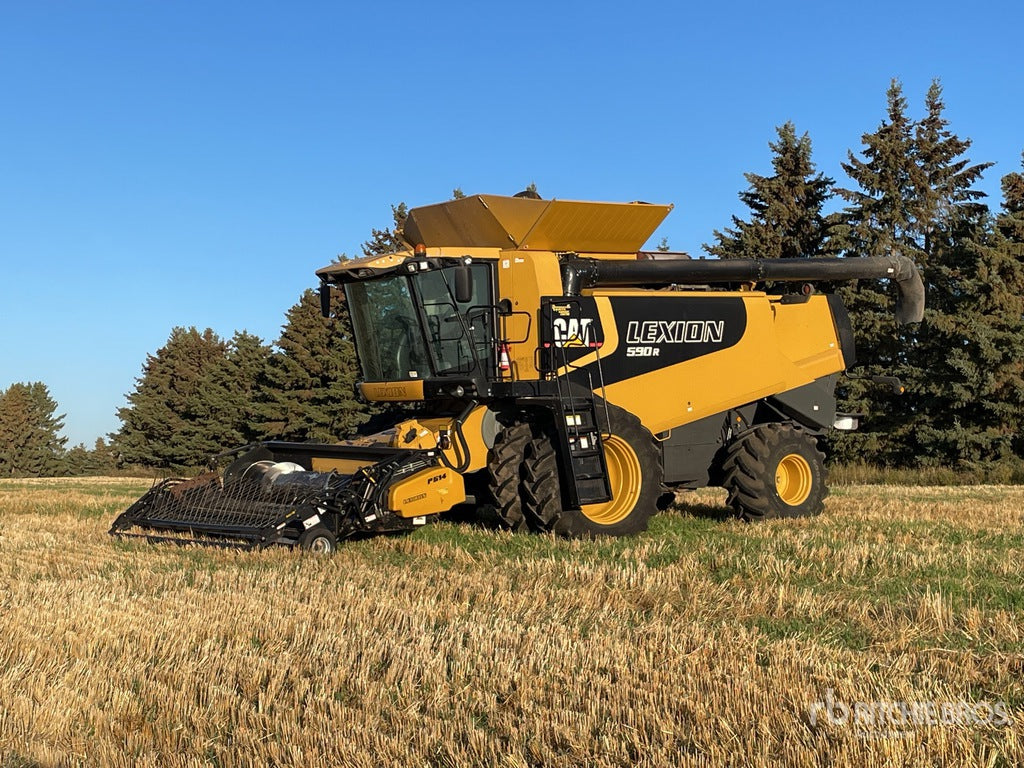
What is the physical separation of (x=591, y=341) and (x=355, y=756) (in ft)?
20.5

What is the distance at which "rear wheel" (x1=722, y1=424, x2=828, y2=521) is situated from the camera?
32.3 feet

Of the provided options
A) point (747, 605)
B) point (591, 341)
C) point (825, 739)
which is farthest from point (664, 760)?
point (591, 341)

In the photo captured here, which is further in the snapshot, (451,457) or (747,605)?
(451,457)

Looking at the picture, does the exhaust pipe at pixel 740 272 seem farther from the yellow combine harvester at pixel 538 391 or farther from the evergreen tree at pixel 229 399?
the evergreen tree at pixel 229 399

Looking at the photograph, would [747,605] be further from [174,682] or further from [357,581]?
[174,682]

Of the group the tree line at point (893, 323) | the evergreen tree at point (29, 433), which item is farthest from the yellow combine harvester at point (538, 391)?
the evergreen tree at point (29, 433)

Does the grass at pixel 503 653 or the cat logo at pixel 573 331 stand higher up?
the cat logo at pixel 573 331

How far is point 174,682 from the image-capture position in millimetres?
3869

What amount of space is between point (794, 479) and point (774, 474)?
0.74 m

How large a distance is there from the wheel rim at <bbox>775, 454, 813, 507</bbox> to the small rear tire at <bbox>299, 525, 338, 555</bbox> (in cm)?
505

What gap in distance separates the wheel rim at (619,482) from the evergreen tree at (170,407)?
34.2 meters

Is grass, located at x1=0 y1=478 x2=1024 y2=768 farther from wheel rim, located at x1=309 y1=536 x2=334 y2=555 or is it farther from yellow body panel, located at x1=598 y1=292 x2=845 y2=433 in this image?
yellow body panel, located at x1=598 y1=292 x2=845 y2=433

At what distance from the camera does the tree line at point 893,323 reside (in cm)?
2416

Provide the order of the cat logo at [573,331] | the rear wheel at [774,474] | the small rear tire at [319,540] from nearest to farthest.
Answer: the small rear tire at [319,540], the cat logo at [573,331], the rear wheel at [774,474]
